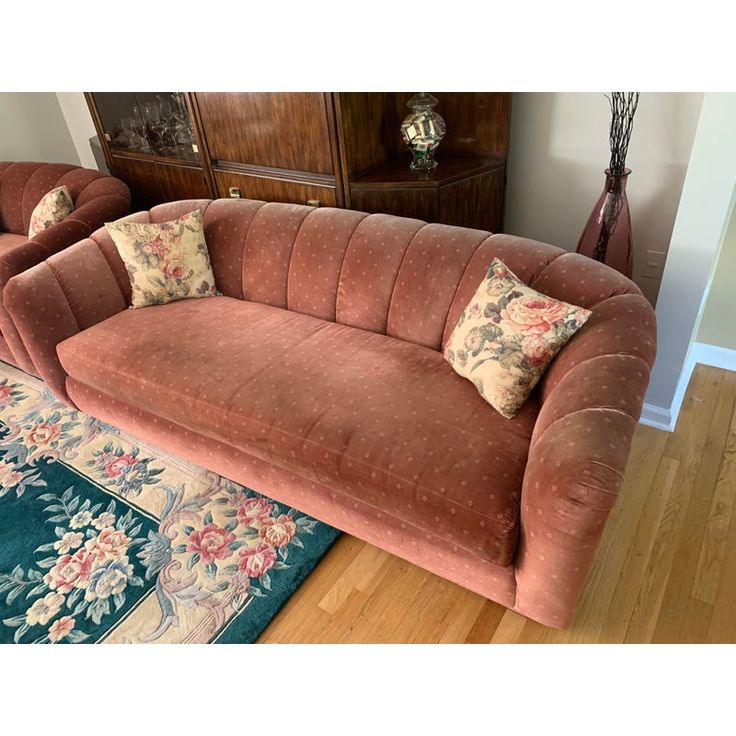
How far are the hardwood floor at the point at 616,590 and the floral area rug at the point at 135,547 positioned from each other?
0.12 m

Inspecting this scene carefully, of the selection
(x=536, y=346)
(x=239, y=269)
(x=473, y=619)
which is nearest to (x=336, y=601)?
(x=473, y=619)

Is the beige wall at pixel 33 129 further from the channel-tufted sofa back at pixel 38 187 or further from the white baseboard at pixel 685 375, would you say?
the white baseboard at pixel 685 375

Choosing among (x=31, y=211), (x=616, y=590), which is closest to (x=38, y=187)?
(x=31, y=211)

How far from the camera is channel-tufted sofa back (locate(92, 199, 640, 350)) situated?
164 cm

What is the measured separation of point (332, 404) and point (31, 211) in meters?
2.53

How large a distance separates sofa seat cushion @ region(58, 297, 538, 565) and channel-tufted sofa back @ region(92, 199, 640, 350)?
0.08 m

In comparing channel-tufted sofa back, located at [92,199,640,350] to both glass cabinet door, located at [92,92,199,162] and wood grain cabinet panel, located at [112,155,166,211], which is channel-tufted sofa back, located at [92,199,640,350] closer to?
glass cabinet door, located at [92,92,199,162]

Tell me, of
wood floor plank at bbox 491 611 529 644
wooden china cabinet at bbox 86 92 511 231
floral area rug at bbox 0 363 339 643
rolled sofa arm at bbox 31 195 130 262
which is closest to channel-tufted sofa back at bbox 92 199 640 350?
wooden china cabinet at bbox 86 92 511 231

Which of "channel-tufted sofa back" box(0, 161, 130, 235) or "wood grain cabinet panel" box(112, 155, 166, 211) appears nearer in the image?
"channel-tufted sofa back" box(0, 161, 130, 235)

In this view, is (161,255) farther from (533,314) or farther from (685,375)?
(685,375)

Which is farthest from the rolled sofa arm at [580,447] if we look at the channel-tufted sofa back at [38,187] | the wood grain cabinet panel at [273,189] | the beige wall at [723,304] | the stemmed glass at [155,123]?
the channel-tufted sofa back at [38,187]

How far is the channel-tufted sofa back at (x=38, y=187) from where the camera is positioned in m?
2.79
